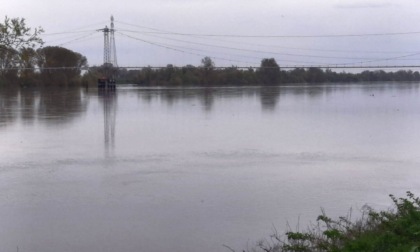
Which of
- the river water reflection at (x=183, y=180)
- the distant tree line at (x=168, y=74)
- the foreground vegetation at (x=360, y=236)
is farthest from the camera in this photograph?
the distant tree line at (x=168, y=74)

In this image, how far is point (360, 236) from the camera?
21.1ft

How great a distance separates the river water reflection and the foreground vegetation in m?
0.41

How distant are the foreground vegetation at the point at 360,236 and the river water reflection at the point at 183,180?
0.41 metres

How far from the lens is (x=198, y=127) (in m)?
18.5

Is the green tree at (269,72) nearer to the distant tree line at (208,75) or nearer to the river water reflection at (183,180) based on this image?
the distant tree line at (208,75)

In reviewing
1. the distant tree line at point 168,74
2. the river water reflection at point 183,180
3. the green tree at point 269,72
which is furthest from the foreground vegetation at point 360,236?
the green tree at point 269,72

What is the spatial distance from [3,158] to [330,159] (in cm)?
605

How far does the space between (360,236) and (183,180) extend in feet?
13.5

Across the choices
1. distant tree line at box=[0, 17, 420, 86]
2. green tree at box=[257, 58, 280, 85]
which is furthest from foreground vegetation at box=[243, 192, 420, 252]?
green tree at box=[257, 58, 280, 85]

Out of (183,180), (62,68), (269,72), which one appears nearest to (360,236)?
(183,180)

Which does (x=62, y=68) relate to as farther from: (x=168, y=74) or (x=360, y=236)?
(x=360, y=236)

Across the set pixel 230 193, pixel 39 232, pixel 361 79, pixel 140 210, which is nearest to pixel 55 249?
pixel 39 232

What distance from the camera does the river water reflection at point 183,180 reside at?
7227 mm

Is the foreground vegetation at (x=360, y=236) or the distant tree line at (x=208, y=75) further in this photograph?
the distant tree line at (x=208, y=75)
